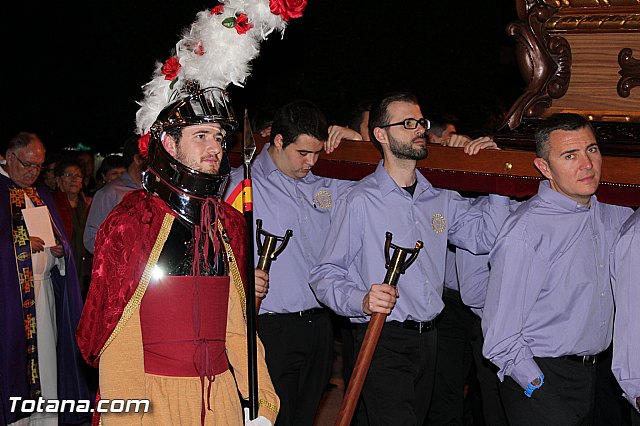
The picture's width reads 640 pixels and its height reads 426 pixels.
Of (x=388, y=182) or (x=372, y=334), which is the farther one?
(x=388, y=182)

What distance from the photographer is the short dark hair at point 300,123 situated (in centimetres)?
582

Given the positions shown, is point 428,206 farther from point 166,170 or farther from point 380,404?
point 166,170

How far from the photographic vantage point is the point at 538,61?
5.32 meters

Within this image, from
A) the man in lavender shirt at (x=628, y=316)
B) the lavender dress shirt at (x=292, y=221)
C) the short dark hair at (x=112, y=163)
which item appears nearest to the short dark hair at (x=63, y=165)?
the short dark hair at (x=112, y=163)

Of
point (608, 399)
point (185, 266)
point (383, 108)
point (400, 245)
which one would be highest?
→ point (383, 108)

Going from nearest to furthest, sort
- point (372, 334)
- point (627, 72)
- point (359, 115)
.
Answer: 1. point (372, 334)
2. point (627, 72)
3. point (359, 115)

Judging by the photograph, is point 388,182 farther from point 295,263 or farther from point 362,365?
point 362,365

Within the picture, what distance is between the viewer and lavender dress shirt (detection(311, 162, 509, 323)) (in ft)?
17.1

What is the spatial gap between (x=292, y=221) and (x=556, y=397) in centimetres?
208

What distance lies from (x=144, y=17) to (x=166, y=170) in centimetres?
1136

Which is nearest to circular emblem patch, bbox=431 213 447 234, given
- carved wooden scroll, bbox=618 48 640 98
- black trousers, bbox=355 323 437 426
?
black trousers, bbox=355 323 437 426

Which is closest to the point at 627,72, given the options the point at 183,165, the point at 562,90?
the point at 562,90

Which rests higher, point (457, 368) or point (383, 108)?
point (383, 108)

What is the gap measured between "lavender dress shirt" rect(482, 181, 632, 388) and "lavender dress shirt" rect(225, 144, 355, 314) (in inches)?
58.3
